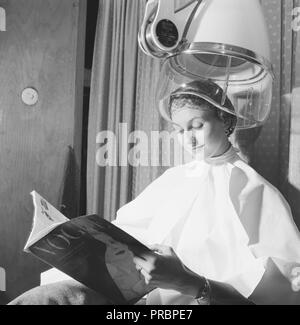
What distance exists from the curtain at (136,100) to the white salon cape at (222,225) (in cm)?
16

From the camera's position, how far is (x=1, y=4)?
1632 mm

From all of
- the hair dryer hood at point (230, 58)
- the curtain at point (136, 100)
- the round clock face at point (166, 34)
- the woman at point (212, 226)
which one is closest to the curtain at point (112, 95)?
the curtain at point (136, 100)

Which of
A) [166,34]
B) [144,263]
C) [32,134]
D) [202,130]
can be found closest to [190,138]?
[202,130]

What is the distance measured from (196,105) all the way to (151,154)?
1.10 feet

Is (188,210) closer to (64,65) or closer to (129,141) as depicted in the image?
(129,141)

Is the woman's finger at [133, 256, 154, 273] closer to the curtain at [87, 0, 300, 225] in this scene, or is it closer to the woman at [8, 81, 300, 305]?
the woman at [8, 81, 300, 305]

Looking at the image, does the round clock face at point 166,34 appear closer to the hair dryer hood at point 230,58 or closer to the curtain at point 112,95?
the hair dryer hood at point 230,58

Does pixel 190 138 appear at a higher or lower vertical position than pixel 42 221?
higher

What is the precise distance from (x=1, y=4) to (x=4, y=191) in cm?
73

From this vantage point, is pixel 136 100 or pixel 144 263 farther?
pixel 136 100

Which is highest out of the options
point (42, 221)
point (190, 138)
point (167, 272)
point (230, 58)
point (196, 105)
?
point (230, 58)

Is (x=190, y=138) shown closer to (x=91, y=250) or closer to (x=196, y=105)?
(x=196, y=105)

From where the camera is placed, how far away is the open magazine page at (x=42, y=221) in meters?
0.98

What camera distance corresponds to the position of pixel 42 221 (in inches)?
40.3
